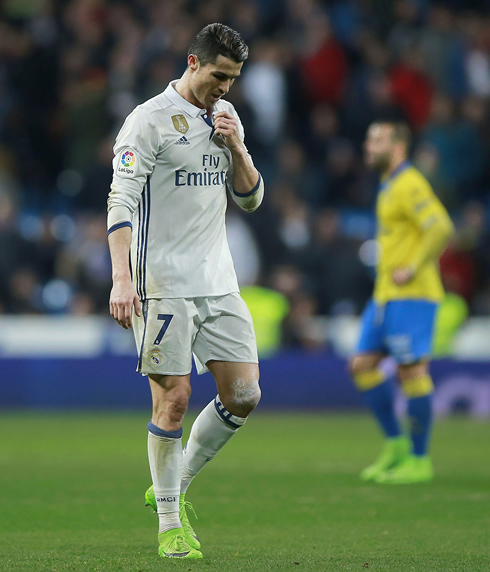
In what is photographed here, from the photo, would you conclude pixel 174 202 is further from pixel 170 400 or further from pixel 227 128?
pixel 170 400

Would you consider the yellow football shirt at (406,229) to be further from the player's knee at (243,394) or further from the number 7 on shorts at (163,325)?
the number 7 on shorts at (163,325)

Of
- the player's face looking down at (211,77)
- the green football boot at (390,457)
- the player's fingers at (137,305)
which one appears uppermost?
the player's face looking down at (211,77)

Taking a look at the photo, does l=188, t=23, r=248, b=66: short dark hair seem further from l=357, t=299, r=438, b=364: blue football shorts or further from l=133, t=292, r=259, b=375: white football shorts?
l=357, t=299, r=438, b=364: blue football shorts

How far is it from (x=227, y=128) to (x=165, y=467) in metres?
1.50

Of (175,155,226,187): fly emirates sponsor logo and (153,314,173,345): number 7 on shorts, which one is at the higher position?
(175,155,226,187): fly emirates sponsor logo

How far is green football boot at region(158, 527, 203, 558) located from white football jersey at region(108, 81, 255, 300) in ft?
3.36

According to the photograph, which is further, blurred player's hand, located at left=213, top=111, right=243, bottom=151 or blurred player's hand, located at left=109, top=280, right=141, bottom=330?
blurred player's hand, located at left=213, top=111, right=243, bottom=151

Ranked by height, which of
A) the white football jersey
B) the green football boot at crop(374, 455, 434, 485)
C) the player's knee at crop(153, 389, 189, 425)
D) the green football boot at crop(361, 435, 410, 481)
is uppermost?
the white football jersey

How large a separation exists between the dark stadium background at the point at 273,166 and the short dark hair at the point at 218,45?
7.55 m

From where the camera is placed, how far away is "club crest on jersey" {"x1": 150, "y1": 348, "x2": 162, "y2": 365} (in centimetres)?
471

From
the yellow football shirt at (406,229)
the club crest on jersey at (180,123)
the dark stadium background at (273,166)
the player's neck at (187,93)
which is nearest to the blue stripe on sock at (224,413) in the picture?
the club crest on jersey at (180,123)

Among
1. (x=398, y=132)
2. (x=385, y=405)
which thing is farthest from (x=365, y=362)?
(x=398, y=132)

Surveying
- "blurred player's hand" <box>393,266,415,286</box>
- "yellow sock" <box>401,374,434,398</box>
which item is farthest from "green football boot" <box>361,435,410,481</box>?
"blurred player's hand" <box>393,266,415,286</box>

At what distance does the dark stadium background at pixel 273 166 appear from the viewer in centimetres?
1230
